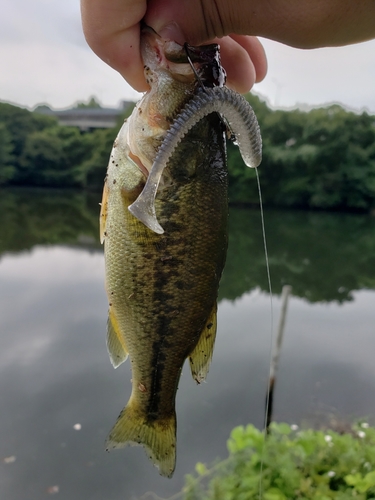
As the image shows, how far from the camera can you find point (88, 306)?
40.1ft

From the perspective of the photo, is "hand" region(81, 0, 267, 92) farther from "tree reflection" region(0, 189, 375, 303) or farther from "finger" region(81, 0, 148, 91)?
"tree reflection" region(0, 189, 375, 303)

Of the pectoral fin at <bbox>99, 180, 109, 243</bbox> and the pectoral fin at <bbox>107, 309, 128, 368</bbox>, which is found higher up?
the pectoral fin at <bbox>99, 180, 109, 243</bbox>

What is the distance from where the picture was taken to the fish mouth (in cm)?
132

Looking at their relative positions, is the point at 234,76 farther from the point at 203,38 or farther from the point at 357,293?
the point at 357,293

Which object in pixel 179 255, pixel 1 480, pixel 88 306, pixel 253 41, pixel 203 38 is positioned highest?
pixel 253 41

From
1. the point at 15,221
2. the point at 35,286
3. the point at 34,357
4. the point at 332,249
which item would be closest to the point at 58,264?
the point at 35,286

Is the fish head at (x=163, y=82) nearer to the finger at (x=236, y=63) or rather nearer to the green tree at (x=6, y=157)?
the finger at (x=236, y=63)

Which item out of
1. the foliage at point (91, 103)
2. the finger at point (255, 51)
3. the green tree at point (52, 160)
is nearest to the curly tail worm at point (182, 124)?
the finger at point (255, 51)

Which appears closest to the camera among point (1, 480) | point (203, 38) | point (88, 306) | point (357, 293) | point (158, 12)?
point (158, 12)

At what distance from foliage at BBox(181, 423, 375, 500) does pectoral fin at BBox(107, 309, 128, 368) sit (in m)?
2.12

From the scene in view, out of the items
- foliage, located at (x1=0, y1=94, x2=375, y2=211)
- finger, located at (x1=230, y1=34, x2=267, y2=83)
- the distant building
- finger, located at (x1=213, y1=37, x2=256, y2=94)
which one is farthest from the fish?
the distant building

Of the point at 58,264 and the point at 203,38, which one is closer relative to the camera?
the point at 203,38

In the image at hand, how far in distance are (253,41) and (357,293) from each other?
579 inches

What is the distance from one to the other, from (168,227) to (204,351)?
0.54 m
